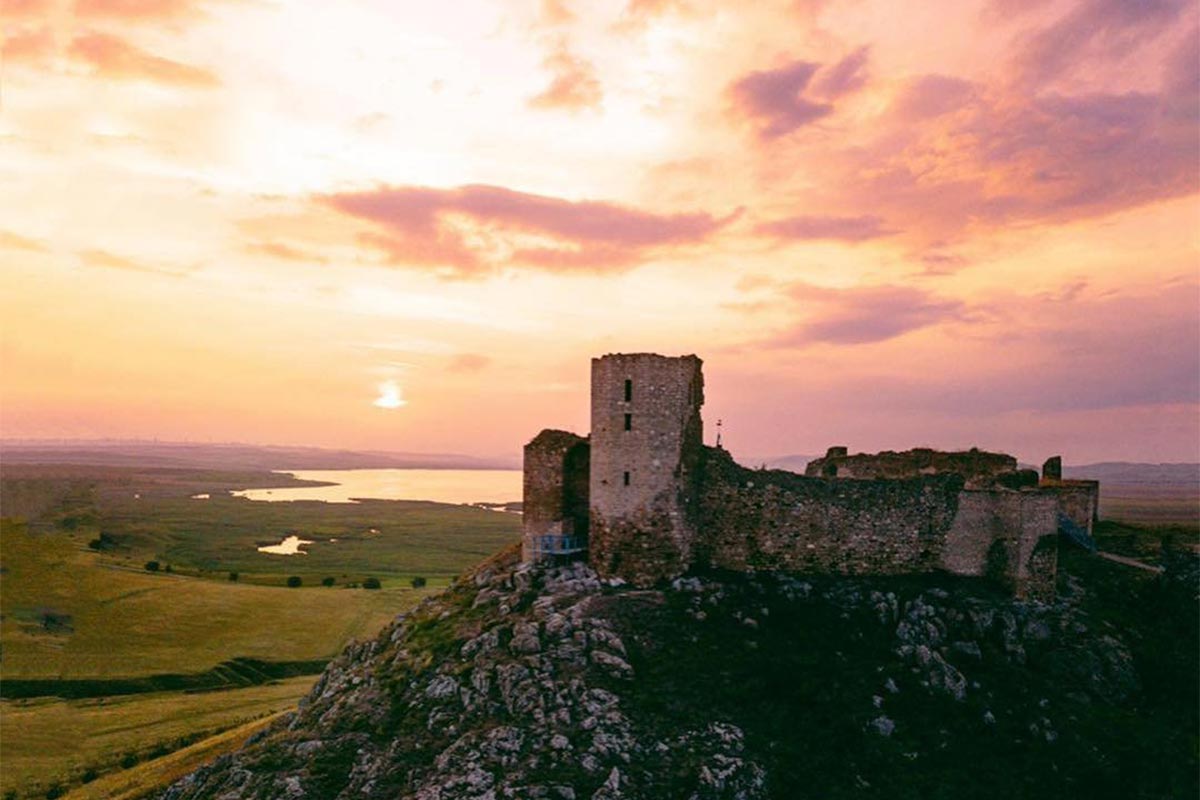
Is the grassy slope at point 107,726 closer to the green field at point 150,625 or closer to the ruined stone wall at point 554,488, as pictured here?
the green field at point 150,625

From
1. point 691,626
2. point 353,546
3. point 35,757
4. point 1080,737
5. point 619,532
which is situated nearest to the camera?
point 1080,737

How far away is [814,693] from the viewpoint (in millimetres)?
30203

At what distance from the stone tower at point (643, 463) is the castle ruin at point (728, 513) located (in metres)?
0.05

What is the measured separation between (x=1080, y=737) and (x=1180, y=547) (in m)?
30.1

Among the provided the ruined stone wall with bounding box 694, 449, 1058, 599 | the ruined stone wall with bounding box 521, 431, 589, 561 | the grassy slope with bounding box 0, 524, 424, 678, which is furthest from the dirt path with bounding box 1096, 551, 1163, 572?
the grassy slope with bounding box 0, 524, 424, 678

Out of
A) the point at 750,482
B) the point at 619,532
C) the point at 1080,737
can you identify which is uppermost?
the point at 750,482

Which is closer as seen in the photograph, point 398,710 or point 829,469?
point 398,710

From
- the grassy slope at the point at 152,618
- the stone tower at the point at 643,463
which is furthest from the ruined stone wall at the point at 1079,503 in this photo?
the grassy slope at the point at 152,618

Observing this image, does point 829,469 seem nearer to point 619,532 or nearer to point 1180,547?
point 619,532

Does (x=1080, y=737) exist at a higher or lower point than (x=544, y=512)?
lower

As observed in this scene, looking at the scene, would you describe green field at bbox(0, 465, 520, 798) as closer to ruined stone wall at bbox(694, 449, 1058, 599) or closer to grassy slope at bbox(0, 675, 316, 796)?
grassy slope at bbox(0, 675, 316, 796)

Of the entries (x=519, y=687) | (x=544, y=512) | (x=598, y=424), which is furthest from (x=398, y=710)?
(x=598, y=424)

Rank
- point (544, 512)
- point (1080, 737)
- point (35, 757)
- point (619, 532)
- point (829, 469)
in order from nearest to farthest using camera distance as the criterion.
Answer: point (1080, 737) → point (619, 532) → point (544, 512) → point (829, 469) → point (35, 757)

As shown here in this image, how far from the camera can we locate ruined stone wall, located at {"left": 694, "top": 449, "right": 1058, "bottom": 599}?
38.7 metres
